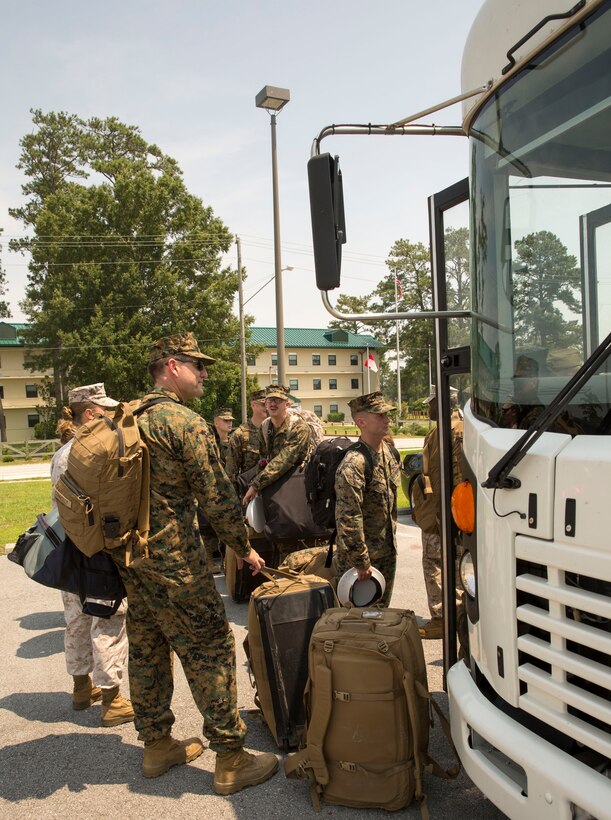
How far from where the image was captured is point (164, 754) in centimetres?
356

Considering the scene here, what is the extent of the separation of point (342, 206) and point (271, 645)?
2243mm

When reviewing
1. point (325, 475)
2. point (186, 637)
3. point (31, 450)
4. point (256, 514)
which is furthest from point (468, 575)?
point (31, 450)

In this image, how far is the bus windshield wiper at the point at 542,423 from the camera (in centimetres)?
206

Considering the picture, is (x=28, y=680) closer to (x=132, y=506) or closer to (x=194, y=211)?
(x=132, y=506)

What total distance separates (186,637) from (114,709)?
1170 mm

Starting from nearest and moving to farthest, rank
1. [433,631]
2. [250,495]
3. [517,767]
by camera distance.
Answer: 1. [517,767]
2. [433,631]
3. [250,495]

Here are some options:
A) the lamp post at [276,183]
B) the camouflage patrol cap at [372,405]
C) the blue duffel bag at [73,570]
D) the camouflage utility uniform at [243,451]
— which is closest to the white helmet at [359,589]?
the camouflage patrol cap at [372,405]

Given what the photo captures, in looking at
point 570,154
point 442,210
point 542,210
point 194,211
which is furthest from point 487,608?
point 194,211

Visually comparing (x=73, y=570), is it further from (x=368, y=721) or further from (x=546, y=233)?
(x=546, y=233)

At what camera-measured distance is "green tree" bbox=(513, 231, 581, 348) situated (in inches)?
96.6

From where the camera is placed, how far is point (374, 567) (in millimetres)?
4809

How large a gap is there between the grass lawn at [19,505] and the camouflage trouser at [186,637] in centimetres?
698

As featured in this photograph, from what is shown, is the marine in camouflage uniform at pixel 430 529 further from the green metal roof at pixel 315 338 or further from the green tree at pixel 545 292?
the green metal roof at pixel 315 338

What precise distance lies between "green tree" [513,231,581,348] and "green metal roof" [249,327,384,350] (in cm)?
7205
